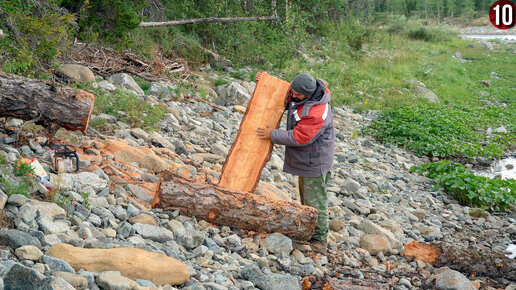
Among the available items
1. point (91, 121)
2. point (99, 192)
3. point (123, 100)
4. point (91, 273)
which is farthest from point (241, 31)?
point (91, 273)

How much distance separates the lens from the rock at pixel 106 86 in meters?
A: 8.34

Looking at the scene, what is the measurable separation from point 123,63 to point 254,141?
18.5 ft

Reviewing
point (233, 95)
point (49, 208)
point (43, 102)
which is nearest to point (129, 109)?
point (43, 102)

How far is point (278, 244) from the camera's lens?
197 inches

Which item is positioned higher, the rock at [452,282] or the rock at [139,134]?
the rock at [139,134]

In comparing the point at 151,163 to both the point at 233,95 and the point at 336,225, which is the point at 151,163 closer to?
the point at 336,225

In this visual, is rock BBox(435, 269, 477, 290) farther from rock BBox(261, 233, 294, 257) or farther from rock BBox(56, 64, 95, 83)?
rock BBox(56, 64, 95, 83)

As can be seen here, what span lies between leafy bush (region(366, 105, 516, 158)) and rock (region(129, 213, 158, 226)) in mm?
7788

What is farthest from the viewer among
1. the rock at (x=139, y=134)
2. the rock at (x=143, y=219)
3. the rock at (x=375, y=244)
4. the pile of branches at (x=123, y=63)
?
the pile of branches at (x=123, y=63)

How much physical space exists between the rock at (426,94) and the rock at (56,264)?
551 inches

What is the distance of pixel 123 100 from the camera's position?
7.75 m

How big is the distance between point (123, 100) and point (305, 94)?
3.69 m

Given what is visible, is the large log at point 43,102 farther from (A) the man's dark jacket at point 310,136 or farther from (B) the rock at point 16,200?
(A) the man's dark jacket at point 310,136

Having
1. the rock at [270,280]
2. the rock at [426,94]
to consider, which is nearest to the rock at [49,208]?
the rock at [270,280]
